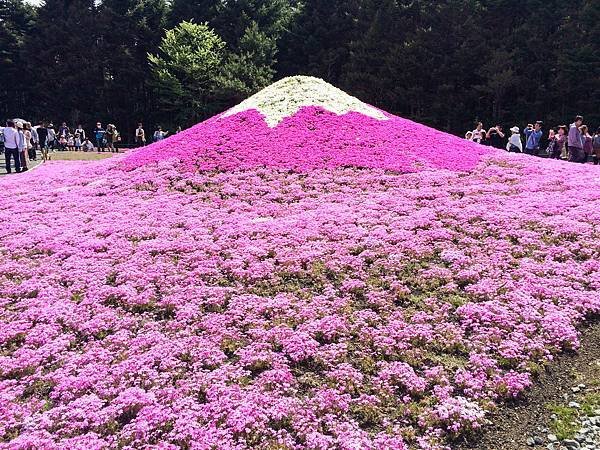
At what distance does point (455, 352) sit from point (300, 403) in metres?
3.27

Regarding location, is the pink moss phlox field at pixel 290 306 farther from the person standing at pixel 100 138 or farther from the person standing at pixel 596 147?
the person standing at pixel 100 138

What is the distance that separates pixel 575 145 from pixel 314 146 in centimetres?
1370

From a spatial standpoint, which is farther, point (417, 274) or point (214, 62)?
point (214, 62)

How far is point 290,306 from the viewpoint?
11.0 m

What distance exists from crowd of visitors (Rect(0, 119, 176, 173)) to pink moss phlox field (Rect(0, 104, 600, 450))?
739cm

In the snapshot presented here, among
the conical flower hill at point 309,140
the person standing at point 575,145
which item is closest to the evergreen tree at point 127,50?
the conical flower hill at point 309,140

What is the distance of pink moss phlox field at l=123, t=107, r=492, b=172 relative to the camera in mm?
22734

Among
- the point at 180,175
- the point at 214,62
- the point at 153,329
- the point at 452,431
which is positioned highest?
the point at 214,62

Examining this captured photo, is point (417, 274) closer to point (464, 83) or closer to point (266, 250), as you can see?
point (266, 250)

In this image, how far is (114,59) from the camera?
72.4 metres

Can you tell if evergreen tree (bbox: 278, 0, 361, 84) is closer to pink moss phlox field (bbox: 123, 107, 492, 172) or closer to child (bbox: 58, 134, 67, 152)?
child (bbox: 58, 134, 67, 152)

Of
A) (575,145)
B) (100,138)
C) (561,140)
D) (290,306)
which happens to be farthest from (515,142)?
(100,138)

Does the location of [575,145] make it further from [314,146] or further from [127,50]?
[127,50]

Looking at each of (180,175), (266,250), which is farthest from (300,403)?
(180,175)
